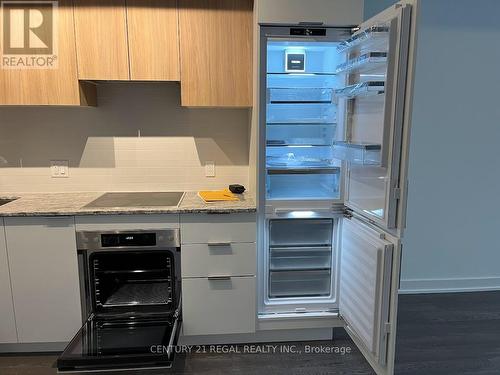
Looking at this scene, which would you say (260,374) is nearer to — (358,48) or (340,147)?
(340,147)

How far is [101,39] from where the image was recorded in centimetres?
219

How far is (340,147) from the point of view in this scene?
211 centimetres

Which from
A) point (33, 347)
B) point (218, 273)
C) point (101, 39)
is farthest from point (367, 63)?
point (33, 347)

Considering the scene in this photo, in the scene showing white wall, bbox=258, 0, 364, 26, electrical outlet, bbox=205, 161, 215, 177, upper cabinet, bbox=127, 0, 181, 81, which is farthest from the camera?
electrical outlet, bbox=205, 161, 215, 177

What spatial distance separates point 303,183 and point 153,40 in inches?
52.0

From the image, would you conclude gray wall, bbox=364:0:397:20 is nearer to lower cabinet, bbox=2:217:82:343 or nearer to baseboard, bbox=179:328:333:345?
baseboard, bbox=179:328:333:345

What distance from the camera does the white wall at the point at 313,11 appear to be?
6.50 feet

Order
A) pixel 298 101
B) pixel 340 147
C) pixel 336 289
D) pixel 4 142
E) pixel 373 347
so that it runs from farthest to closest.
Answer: pixel 4 142, pixel 336 289, pixel 298 101, pixel 340 147, pixel 373 347

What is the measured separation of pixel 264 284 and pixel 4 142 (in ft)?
6.70

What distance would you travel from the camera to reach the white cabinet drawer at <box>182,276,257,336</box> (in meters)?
2.23

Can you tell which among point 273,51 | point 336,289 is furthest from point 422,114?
point 336,289

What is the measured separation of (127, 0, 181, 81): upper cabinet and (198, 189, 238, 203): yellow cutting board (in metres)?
0.76

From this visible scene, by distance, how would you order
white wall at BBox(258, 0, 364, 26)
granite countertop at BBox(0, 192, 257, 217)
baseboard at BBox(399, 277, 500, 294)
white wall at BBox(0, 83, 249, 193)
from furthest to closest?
baseboard at BBox(399, 277, 500, 294), white wall at BBox(0, 83, 249, 193), granite countertop at BBox(0, 192, 257, 217), white wall at BBox(258, 0, 364, 26)

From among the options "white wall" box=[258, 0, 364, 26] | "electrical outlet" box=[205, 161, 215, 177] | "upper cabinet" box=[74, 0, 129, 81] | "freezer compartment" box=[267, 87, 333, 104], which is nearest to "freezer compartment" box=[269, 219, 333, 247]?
"electrical outlet" box=[205, 161, 215, 177]
